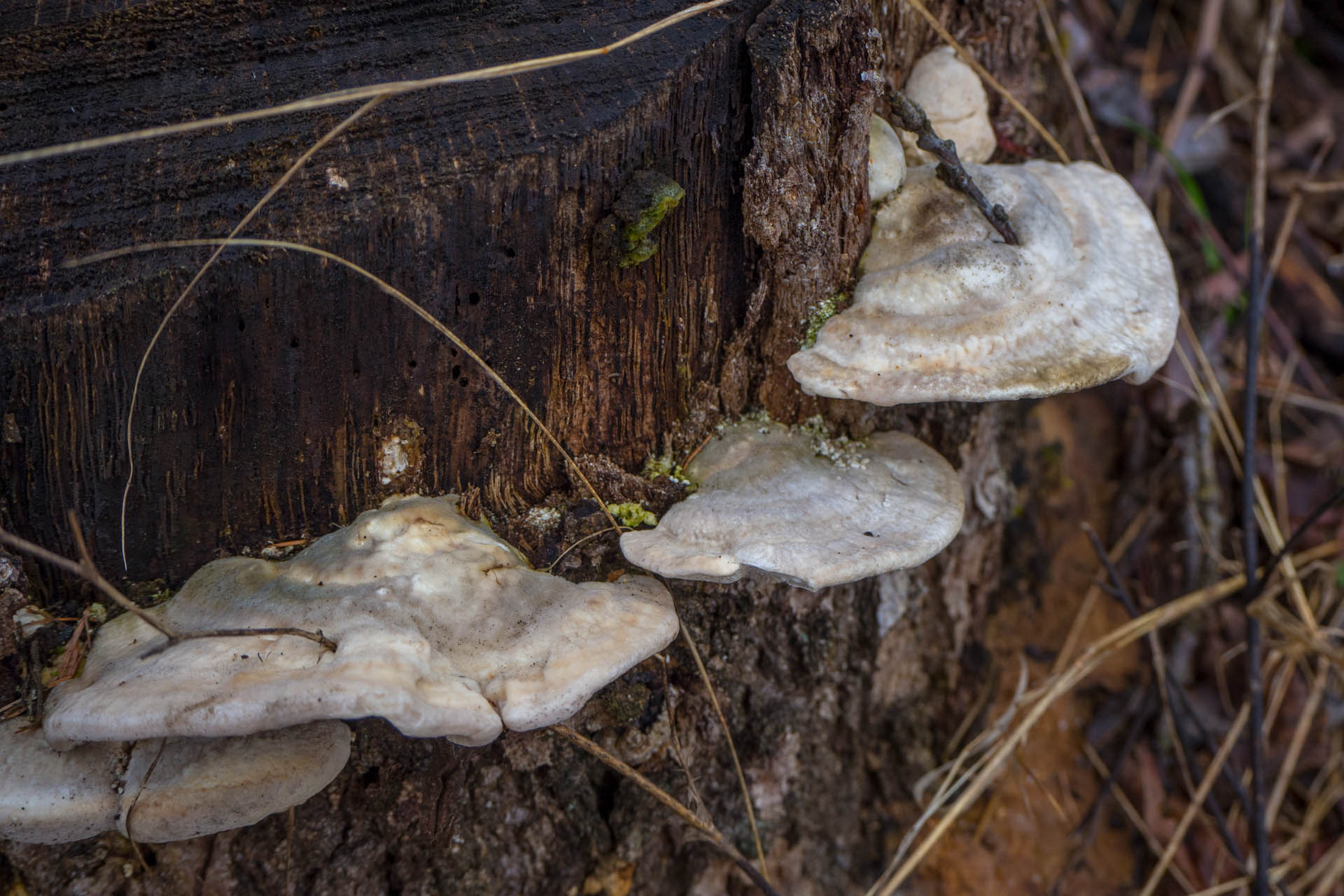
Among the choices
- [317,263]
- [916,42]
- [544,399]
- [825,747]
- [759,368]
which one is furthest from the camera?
[825,747]

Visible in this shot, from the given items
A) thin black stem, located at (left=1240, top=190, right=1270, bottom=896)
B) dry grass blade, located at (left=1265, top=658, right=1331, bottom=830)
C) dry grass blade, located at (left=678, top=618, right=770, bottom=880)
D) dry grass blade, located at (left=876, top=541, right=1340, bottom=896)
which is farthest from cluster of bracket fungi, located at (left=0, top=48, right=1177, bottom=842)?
dry grass blade, located at (left=1265, top=658, right=1331, bottom=830)

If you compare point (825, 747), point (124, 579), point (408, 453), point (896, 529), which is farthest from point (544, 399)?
point (825, 747)

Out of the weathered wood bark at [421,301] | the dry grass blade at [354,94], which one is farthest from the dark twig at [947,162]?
the dry grass blade at [354,94]

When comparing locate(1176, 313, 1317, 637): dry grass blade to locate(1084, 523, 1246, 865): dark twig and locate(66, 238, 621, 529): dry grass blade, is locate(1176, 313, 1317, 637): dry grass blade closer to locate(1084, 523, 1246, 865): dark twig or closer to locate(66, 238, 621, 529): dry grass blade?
locate(1084, 523, 1246, 865): dark twig

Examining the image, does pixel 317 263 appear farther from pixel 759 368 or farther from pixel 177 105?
pixel 759 368

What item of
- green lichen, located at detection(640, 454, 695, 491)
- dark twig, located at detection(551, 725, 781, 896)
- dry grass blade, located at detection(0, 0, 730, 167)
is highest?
dry grass blade, located at detection(0, 0, 730, 167)

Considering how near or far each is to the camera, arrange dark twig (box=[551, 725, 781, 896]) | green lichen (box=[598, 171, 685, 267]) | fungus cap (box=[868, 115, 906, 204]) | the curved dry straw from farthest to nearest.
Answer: fungus cap (box=[868, 115, 906, 204]) → dark twig (box=[551, 725, 781, 896]) → green lichen (box=[598, 171, 685, 267]) → the curved dry straw

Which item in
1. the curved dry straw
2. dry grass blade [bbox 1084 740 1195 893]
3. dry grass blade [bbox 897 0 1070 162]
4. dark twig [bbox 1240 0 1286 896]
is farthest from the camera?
dry grass blade [bbox 1084 740 1195 893]
